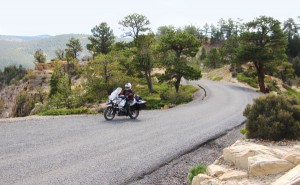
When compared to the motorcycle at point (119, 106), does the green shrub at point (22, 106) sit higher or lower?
lower

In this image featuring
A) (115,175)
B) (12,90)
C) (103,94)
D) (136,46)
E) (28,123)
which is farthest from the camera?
(12,90)

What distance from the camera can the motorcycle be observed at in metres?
19.2

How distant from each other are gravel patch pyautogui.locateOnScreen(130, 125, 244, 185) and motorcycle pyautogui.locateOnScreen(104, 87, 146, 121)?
6520mm

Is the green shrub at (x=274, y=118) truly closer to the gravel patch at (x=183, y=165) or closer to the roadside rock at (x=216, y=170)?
the gravel patch at (x=183, y=165)

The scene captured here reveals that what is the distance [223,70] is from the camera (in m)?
78.9

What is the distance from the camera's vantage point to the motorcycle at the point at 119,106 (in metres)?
19.2

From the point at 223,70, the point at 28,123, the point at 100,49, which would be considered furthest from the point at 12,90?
the point at 28,123

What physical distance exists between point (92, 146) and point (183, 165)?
3653 millimetres

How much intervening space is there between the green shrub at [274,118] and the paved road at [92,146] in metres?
2.79

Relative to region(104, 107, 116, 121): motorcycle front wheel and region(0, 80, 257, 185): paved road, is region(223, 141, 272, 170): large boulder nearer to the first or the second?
region(0, 80, 257, 185): paved road

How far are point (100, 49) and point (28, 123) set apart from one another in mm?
66745

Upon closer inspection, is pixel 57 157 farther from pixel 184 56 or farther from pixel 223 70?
pixel 223 70

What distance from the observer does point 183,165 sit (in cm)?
1087

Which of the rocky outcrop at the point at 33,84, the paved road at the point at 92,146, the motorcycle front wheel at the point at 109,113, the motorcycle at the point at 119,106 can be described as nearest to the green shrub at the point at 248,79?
the paved road at the point at 92,146
